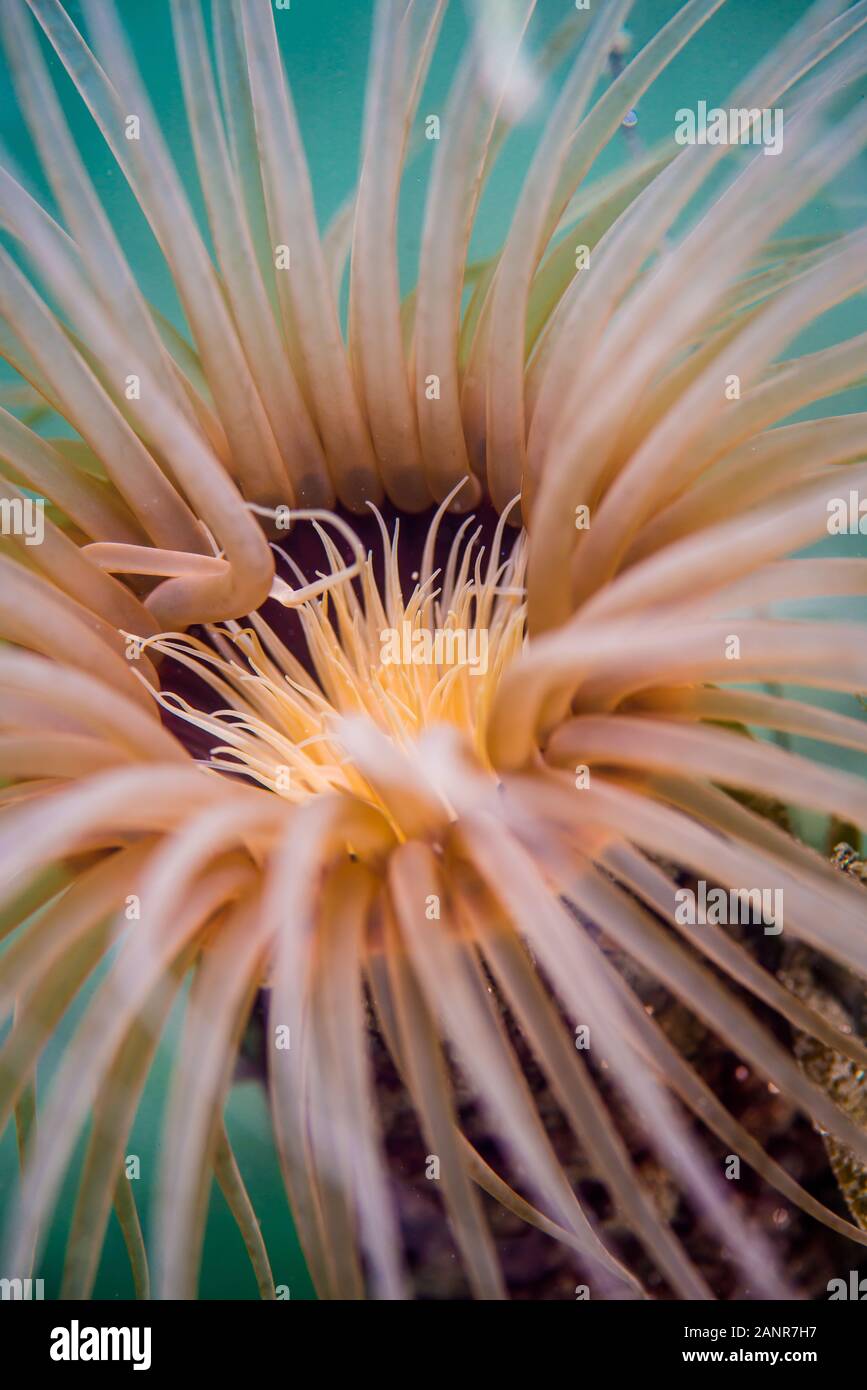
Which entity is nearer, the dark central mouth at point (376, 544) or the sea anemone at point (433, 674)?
the sea anemone at point (433, 674)

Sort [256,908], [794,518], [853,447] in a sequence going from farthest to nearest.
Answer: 1. [853,447]
2. [256,908]
3. [794,518]

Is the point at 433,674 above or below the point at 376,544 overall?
below

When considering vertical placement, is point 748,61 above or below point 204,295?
above

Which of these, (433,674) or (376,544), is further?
(376,544)

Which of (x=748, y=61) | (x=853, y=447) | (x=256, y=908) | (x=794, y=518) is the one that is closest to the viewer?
(x=794, y=518)

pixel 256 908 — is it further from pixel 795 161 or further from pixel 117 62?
pixel 117 62

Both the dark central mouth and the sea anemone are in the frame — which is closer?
the sea anemone
